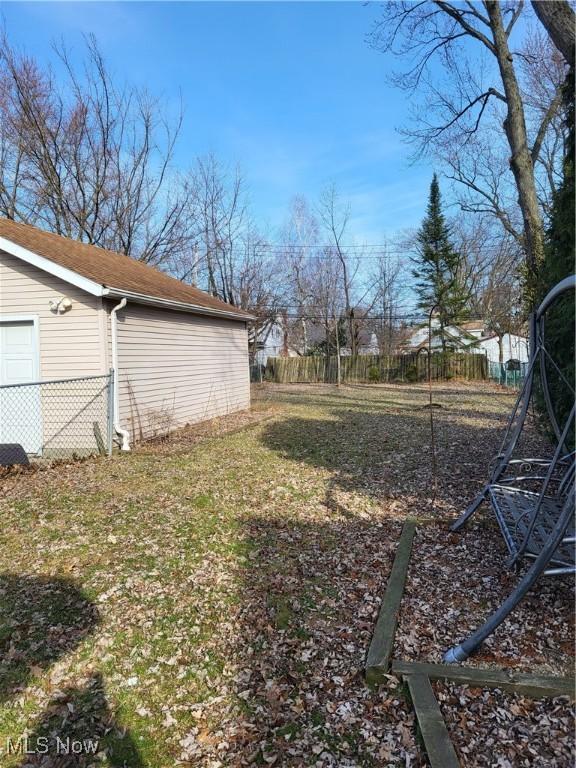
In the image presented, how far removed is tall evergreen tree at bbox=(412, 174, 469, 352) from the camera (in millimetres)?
26062

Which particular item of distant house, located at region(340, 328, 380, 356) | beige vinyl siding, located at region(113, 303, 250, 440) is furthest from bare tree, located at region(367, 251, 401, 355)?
beige vinyl siding, located at region(113, 303, 250, 440)

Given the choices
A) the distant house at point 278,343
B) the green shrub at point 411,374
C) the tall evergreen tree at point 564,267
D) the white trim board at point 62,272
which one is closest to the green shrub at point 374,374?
the green shrub at point 411,374

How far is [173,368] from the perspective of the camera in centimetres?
942

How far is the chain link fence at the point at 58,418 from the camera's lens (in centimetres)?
739

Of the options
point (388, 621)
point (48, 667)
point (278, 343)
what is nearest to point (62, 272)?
point (48, 667)

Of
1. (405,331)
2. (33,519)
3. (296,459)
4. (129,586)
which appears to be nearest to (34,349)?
(33,519)

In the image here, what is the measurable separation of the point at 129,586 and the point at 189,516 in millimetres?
1303

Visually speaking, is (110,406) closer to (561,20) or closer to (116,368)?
(116,368)

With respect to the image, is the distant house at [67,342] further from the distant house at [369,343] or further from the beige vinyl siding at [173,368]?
the distant house at [369,343]

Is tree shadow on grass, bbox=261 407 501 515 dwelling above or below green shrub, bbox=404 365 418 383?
below

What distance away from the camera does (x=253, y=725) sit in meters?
2.03

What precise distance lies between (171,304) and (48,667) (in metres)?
7.20

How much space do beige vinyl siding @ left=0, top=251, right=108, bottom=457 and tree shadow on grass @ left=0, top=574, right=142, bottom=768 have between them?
4.39 m

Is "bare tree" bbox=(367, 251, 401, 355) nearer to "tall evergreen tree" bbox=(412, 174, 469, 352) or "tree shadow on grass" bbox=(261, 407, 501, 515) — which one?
"tall evergreen tree" bbox=(412, 174, 469, 352)
